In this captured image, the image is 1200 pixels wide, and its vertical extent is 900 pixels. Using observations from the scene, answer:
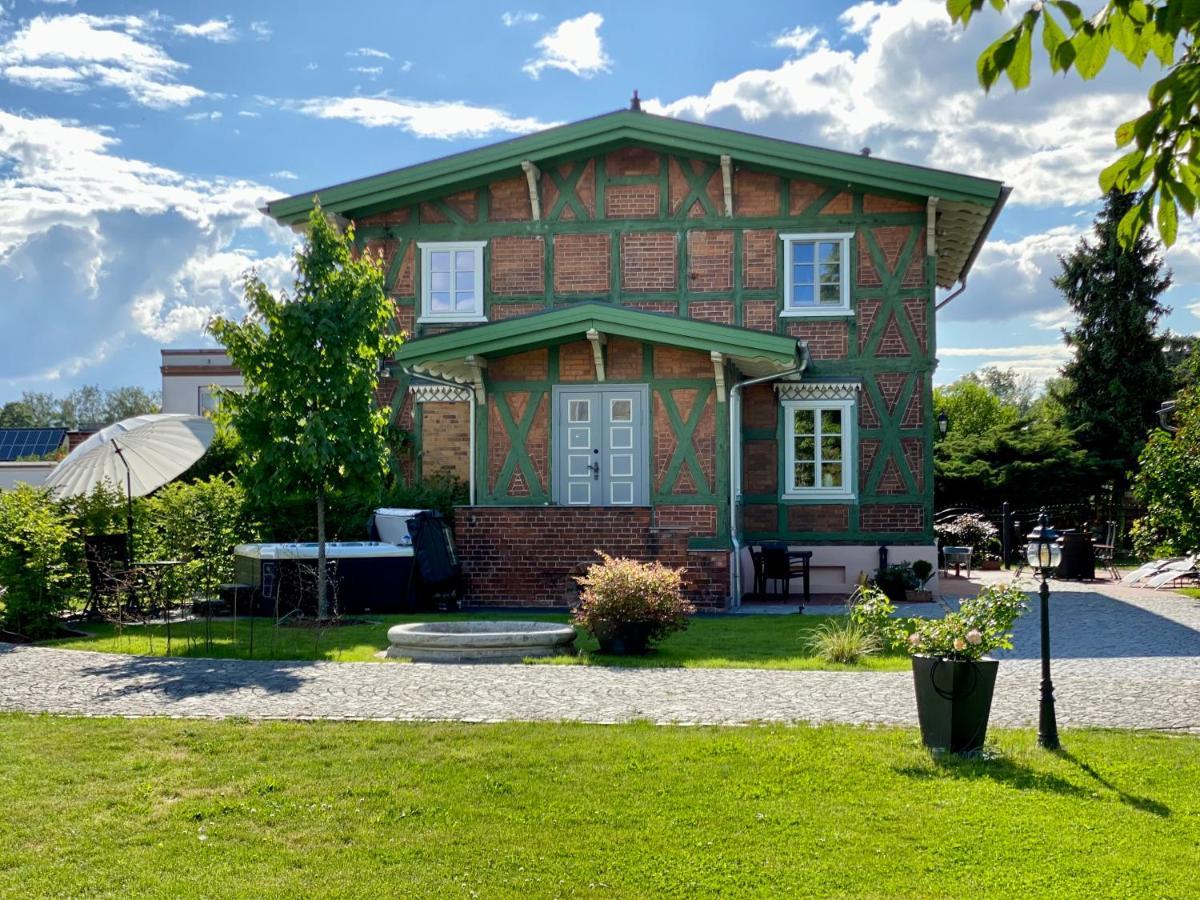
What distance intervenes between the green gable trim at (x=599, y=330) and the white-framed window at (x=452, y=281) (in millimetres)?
3396

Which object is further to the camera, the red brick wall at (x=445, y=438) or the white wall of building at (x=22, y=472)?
the white wall of building at (x=22, y=472)

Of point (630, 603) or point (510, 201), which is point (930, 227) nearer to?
point (510, 201)

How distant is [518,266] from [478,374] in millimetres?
3585

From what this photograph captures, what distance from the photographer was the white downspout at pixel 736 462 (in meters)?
16.6

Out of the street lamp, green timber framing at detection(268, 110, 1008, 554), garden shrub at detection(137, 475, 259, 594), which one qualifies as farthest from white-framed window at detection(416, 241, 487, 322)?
the street lamp

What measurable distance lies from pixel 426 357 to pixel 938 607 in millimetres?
7741

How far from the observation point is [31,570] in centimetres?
1322

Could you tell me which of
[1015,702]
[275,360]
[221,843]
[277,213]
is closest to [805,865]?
[221,843]

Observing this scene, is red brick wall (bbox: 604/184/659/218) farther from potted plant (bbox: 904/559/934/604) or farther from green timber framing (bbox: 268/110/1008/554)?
potted plant (bbox: 904/559/934/604)

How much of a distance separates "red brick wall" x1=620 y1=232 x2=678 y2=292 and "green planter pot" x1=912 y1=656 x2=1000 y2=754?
12772mm

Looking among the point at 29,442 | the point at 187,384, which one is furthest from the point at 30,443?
the point at 187,384

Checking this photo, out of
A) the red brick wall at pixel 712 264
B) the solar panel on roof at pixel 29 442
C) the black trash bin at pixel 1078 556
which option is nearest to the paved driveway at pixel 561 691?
the red brick wall at pixel 712 264

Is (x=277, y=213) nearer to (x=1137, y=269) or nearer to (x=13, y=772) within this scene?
(x=13, y=772)

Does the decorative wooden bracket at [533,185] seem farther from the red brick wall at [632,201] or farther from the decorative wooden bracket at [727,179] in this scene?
the decorative wooden bracket at [727,179]
